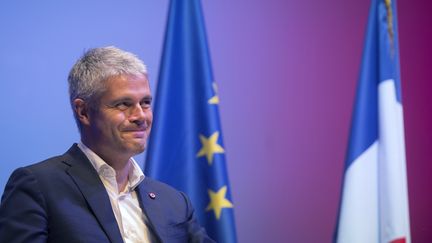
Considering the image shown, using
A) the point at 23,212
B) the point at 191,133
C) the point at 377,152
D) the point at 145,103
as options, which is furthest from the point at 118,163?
the point at 377,152

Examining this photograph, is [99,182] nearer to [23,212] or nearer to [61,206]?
[61,206]

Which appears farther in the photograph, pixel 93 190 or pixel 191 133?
pixel 191 133

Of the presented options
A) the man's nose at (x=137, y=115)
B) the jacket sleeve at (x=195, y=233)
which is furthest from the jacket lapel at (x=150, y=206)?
the man's nose at (x=137, y=115)

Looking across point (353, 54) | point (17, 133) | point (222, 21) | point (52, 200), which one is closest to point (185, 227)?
point (52, 200)

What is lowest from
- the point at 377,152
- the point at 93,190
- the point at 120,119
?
the point at 377,152

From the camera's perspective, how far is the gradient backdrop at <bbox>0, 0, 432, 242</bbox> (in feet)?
8.82

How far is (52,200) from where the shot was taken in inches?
65.4

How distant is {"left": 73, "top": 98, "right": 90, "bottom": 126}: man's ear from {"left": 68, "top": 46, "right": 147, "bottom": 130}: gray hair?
0.01 m

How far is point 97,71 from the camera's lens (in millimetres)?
1804

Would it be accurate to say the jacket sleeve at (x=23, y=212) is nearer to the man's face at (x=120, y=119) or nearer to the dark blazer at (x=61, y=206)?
the dark blazer at (x=61, y=206)

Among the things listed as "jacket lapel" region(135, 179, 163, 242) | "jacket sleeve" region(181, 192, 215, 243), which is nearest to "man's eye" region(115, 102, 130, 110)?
"jacket lapel" region(135, 179, 163, 242)

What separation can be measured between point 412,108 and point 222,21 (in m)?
1.32

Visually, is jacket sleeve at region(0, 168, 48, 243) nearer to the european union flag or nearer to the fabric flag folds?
the european union flag

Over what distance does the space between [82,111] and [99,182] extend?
24 cm
